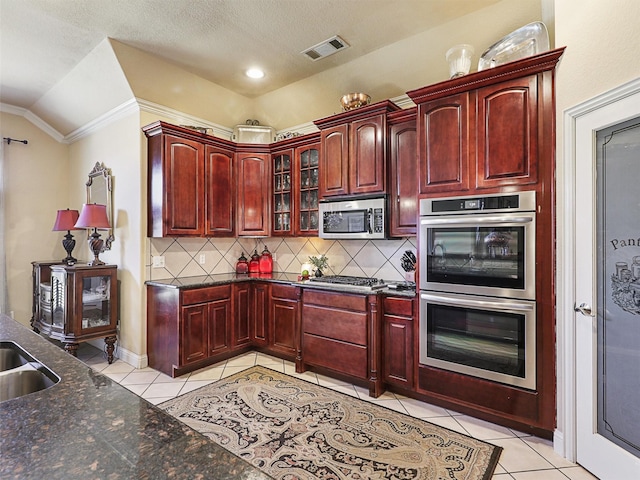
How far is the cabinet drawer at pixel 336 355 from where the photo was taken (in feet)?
9.62

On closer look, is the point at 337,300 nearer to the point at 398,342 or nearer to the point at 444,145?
the point at 398,342

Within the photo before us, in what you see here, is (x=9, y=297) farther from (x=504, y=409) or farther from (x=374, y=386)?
(x=504, y=409)

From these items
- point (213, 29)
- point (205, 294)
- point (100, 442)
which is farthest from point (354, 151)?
point (100, 442)

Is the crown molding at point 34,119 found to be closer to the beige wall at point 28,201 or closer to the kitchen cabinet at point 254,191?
the beige wall at point 28,201

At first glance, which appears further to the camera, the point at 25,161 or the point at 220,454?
the point at 25,161

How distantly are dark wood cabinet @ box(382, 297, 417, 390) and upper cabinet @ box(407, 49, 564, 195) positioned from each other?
950 mm

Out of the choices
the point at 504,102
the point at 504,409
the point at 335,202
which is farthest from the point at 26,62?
the point at 504,409

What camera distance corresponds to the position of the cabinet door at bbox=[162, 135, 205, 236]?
340cm

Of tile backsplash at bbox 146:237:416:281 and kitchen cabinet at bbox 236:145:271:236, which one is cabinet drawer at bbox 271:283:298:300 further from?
kitchen cabinet at bbox 236:145:271:236

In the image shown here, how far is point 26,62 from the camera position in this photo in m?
3.38

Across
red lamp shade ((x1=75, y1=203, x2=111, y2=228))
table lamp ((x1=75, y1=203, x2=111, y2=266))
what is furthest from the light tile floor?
red lamp shade ((x1=75, y1=203, x2=111, y2=228))

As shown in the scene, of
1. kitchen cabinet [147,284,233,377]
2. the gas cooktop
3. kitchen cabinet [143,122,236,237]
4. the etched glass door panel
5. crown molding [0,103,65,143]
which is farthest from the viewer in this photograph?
crown molding [0,103,65,143]

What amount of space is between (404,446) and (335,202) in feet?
7.01

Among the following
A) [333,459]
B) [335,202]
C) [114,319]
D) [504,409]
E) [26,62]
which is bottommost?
[333,459]
